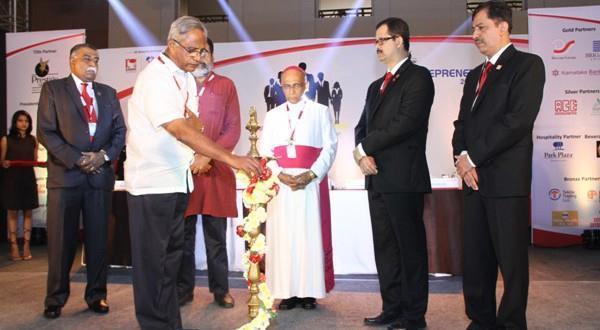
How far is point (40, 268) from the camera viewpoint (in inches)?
211

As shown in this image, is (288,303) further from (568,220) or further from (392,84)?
(568,220)

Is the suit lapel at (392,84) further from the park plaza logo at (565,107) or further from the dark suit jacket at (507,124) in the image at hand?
the park plaza logo at (565,107)

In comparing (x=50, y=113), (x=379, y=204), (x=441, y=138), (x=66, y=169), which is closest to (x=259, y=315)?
(x=379, y=204)

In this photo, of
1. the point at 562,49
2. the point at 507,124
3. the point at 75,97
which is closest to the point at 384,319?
the point at 507,124

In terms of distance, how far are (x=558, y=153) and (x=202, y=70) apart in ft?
16.8

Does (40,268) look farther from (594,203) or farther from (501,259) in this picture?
(594,203)

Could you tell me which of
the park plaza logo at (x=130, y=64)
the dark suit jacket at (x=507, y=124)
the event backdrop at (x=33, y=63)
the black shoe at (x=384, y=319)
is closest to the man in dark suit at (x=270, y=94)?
the park plaza logo at (x=130, y=64)

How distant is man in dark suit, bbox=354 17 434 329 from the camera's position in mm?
3012

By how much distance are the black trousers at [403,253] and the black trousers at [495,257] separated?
265 millimetres

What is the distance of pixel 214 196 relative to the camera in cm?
368

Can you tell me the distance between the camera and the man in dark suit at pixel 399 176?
9.88 ft

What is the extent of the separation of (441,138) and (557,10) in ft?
6.90

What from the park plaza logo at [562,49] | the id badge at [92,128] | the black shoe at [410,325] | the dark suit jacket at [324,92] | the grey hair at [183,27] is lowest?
the black shoe at [410,325]

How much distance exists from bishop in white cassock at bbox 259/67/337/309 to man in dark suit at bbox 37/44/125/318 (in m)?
1.09
